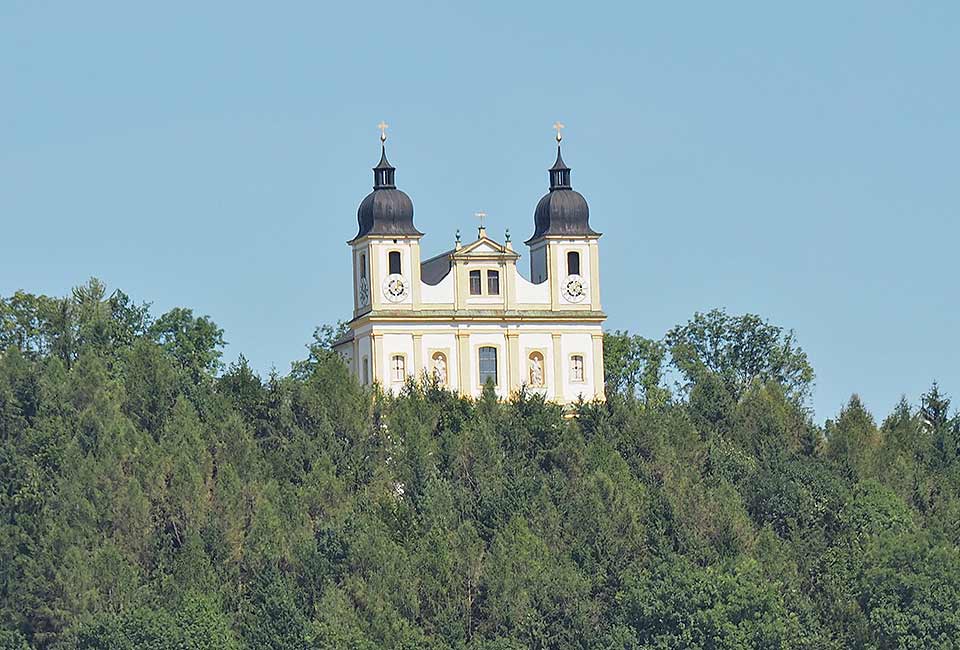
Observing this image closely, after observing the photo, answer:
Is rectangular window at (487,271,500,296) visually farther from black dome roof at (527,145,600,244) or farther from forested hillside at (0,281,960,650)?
forested hillside at (0,281,960,650)

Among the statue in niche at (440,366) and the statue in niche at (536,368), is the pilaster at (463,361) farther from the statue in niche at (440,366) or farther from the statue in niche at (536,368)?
the statue in niche at (536,368)

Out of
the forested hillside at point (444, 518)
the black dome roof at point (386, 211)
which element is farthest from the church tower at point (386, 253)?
the forested hillside at point (444, 518)

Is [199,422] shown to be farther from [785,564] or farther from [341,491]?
[785,564]

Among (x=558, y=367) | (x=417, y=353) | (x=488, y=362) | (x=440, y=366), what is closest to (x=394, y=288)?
(x=417, y=353)

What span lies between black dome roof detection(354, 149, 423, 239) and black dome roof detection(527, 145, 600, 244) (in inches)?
186

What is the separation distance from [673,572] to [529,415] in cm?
1162

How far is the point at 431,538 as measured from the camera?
74.2m

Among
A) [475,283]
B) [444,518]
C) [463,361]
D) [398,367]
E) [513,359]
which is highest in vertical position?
[475,283]

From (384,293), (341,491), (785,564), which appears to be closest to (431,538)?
(341,491)

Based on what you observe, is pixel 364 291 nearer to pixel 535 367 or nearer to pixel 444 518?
pixel 535 367

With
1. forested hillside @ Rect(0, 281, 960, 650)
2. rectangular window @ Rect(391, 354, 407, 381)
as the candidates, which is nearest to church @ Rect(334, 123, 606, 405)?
rectangular window @ Rect(391, 354, 407, 381)

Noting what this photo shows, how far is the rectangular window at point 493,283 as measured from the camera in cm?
9956

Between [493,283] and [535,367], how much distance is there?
307cm

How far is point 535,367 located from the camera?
9931 cm
